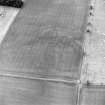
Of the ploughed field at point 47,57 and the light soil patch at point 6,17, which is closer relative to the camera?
the ploughed field at point 47,57

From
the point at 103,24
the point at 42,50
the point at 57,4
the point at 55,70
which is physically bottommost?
the point at 55,70

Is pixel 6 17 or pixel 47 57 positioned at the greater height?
pixel 6 17

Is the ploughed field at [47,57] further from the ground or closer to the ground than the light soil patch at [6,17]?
closer to the ground

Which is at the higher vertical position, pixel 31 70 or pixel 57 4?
pixel 57 4

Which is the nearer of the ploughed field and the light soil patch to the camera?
the ploughed field

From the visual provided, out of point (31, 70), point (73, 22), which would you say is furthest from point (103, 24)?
point (31, 70)

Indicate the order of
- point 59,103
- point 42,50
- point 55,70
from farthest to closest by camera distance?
point 42,50, point 55,70, point 59,103

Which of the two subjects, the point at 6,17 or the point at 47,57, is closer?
the point at 47,57

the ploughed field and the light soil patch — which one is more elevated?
the light soil patch

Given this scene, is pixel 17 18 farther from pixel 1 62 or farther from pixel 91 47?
pixel 91 47

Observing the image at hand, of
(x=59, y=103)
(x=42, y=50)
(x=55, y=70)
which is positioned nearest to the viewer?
(x=59, y=103)

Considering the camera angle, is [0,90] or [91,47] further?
[91,47]
